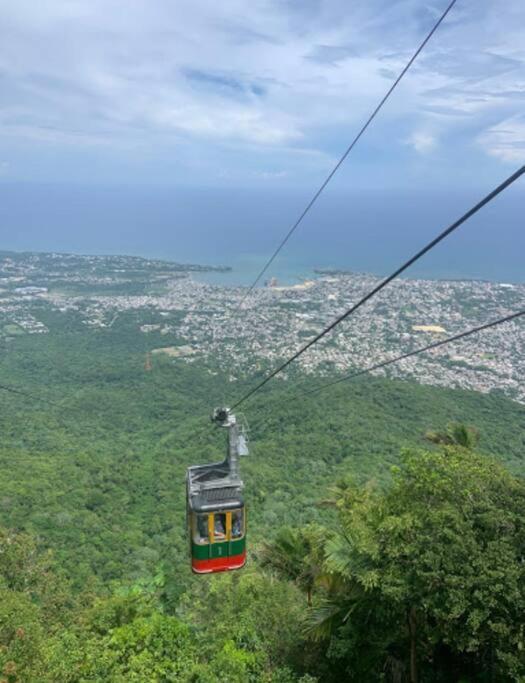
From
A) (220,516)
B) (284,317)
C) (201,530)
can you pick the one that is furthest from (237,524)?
(284,317)

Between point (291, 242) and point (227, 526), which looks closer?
point (227, 526)

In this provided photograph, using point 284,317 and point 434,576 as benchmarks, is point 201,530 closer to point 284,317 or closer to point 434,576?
point 434,576

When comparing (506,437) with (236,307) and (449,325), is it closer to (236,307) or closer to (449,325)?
(449,325)

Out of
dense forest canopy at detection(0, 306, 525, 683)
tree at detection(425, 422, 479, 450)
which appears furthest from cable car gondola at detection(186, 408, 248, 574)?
tree at detection(425, 422, 479, 450)

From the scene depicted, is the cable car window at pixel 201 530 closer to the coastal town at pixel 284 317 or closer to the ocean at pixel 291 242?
the coastal town at pixel 284 317

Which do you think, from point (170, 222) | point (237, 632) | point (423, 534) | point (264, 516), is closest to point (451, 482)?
point (423, 534)

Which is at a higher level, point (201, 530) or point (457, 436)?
point (457, 436)

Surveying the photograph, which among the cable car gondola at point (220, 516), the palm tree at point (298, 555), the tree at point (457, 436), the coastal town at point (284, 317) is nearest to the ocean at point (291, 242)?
the coastal town at point (284, 317)
